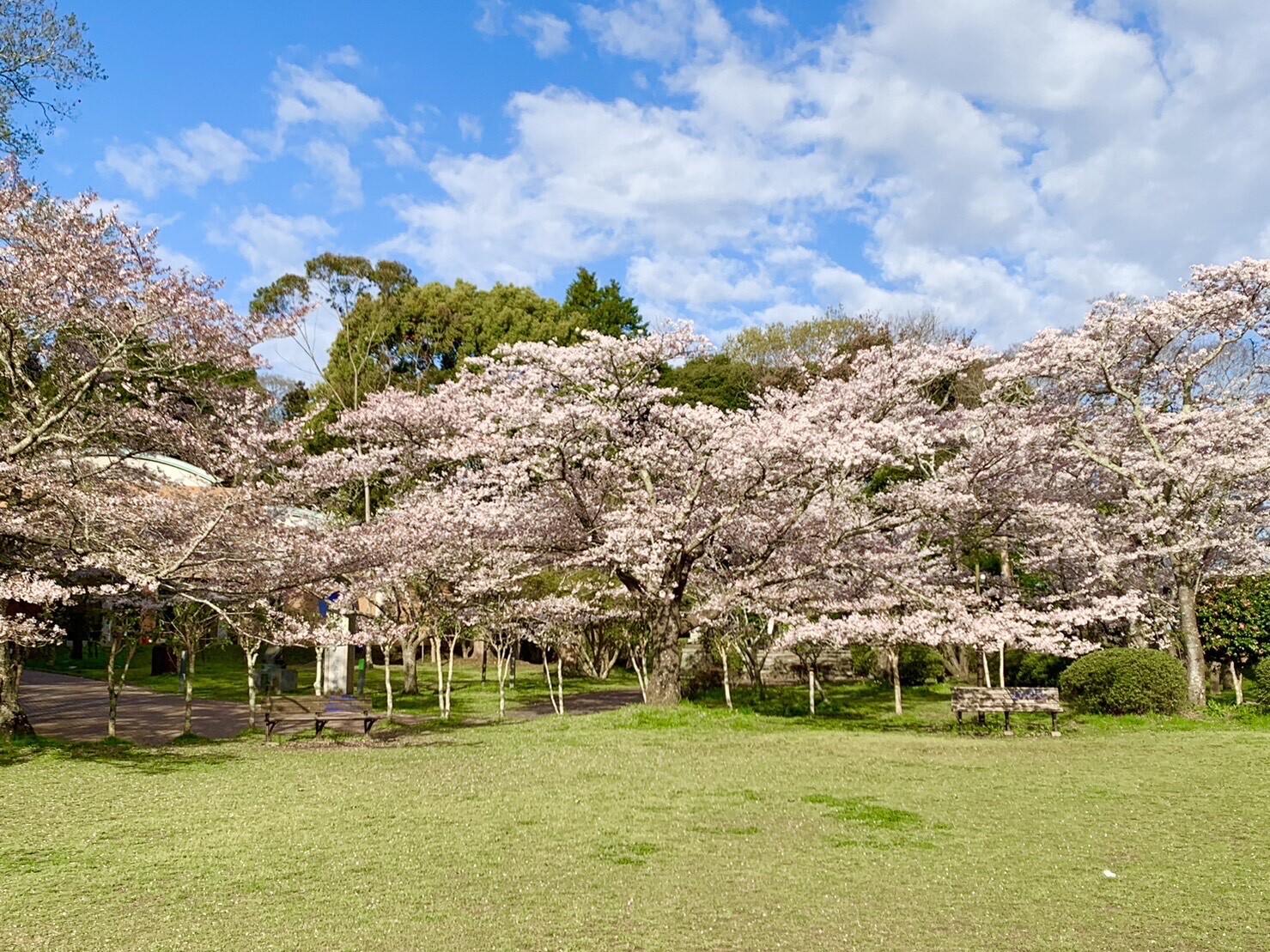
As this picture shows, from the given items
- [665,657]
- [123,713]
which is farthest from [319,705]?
[665,657]

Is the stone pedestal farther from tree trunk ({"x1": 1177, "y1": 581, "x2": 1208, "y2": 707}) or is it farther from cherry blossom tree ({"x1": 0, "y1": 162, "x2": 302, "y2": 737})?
tree trunk ({"x1": 1177, "y1": 581, "x2": 1208, "y2": 707})

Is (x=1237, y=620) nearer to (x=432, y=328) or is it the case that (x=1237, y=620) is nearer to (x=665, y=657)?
(x=665, y=657)

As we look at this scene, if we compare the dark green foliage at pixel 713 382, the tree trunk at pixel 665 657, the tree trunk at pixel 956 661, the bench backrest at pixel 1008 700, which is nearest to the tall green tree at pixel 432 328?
the dark green foliage at pixel 713 382

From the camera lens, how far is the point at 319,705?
21.1m

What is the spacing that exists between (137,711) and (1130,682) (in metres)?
20.2

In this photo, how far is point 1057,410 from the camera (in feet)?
66.6

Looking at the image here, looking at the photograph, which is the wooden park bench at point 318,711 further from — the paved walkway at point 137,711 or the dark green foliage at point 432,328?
the dark green foliage at point 432,328

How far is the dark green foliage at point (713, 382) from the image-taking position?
36.8m

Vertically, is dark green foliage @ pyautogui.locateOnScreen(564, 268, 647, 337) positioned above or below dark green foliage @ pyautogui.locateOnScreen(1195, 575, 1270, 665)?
above

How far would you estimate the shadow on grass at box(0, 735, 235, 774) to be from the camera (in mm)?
12633

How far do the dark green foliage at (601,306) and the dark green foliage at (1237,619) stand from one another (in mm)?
27208

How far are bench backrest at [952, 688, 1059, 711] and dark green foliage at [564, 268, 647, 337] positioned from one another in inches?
1129

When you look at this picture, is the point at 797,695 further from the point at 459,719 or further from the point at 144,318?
the point at 144,318

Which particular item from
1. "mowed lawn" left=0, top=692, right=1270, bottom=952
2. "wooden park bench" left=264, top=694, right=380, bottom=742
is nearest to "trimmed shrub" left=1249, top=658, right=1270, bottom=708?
"mowed lawn" left=0, top=692, right=1270, bottom=952
